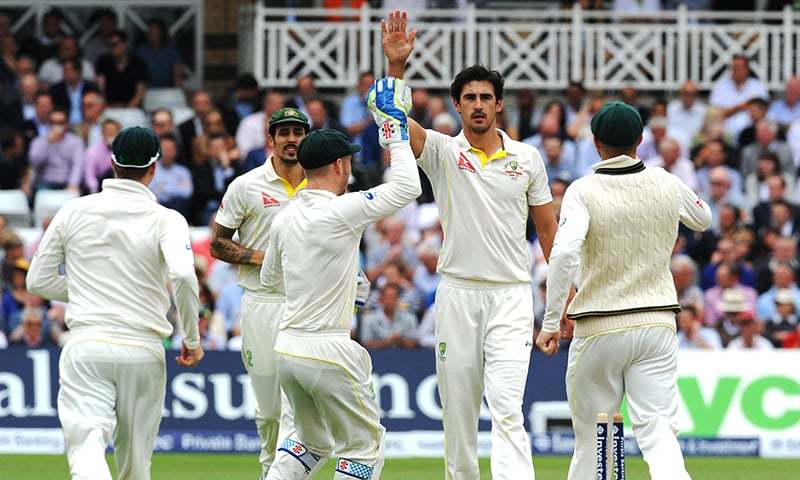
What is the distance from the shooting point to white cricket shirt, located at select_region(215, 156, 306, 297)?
11414 mm

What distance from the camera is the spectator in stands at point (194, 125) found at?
20609mm

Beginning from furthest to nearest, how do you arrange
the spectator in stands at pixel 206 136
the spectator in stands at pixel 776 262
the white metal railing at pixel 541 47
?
the white metal railing at pixel 541 47
the spectator in stands at pixel 206 136
the spectator in stands at pixel 776 262

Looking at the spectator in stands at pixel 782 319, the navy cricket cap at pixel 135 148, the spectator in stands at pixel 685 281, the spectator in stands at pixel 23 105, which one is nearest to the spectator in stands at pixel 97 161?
the spectator in stands at pixel 23 105

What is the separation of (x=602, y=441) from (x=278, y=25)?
1318 cm

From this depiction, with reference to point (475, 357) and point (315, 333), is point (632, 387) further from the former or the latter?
point (315, 333)

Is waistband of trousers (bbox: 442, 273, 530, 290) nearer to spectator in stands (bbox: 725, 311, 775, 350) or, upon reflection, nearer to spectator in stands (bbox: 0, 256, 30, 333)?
spectator in stands (bbox: 725, 311, 775, 350)

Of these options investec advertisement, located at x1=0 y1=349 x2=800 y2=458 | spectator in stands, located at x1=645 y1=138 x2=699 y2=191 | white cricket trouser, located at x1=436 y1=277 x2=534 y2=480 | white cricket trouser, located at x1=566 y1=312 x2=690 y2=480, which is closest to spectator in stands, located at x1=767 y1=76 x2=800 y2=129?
spectator in stands, located at x1=645 y1=138 x2=699 y2=191

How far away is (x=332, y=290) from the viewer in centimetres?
967

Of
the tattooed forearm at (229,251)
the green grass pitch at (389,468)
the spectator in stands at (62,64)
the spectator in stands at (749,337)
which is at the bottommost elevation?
the green grass pitch at (389,468)

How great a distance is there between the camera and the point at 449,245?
10.6m

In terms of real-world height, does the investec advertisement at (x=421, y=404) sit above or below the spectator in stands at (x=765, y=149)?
below

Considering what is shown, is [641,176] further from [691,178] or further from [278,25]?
[278,25]

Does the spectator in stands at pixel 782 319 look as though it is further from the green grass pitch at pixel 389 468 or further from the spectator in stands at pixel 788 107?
the spectator in stands at pixel 788 107

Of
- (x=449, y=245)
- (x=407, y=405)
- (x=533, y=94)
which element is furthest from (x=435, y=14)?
(x=449, y=245)
